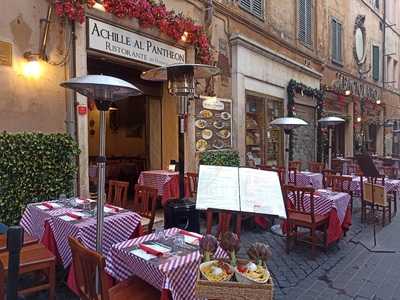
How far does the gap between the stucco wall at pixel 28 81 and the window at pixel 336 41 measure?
40.2 ft

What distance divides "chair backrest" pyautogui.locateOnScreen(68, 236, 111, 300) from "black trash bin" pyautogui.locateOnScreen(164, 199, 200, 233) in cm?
149

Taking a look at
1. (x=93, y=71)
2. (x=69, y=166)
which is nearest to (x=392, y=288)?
(x=69, y=166)

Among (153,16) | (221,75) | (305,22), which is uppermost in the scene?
(305,22)

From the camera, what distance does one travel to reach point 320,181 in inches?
311

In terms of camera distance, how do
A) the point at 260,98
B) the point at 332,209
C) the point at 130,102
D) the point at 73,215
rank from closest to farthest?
the point at 73,215, the point at 332,209, the point at 130,102, the point at 260,98

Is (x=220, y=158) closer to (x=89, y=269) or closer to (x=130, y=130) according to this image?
(x=130, y=130)

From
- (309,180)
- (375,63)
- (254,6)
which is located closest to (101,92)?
(309,180)

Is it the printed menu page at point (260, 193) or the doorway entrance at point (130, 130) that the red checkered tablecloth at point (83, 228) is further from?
the doorway entrance at point (130, 130)

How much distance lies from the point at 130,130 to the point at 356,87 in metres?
11.6

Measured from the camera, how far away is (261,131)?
10.4 m

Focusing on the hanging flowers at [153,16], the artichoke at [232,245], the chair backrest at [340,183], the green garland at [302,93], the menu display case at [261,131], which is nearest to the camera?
the artichoke at [232,245]

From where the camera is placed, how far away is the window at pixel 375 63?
18266 mm

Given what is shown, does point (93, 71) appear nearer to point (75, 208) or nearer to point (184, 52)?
point (184, 52)

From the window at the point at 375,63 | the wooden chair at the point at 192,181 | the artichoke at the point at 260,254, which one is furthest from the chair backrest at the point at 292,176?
the window at the point at 375,63
